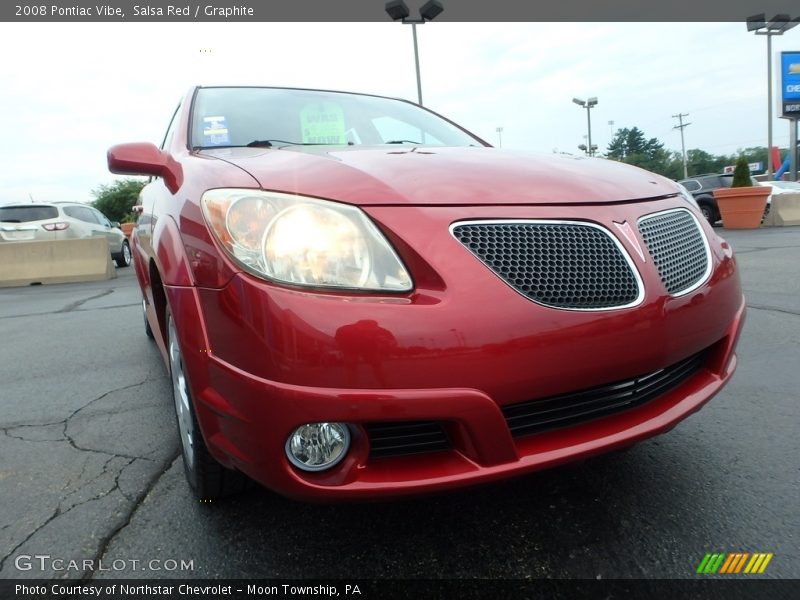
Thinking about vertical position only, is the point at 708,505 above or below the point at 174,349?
below

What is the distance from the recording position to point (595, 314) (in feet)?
4.33

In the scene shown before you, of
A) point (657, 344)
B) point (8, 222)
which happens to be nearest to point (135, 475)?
point (657, 344)

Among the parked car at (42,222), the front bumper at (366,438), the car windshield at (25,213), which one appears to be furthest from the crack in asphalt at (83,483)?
the car windshield at (25,213)

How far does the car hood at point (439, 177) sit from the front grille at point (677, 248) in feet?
Answer: 0.32

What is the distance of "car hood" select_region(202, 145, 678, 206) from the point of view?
4.51 feet

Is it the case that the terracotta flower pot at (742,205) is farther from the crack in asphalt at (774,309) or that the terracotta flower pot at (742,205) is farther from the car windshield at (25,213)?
the car windshield at (25,213)

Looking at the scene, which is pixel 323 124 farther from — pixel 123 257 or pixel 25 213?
pixel 123 257

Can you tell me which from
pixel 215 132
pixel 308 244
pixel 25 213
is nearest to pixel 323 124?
pixel 215 132

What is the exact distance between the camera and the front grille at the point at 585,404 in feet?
4.34

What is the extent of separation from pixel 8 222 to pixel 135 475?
37.7 feet

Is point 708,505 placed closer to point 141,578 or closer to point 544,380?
point 544,380

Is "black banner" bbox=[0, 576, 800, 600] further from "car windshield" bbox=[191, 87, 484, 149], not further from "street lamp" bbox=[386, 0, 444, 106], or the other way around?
"street lamp" bbox=[386, 0, 444, 106]

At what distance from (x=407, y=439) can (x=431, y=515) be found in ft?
1.65

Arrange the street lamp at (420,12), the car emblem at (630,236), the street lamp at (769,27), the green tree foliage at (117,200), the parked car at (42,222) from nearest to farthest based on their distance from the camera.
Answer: the car emblem at (630,236)
the parked car at (42,222)
the street lamp at (420,12)
the street lamp at (769,27)
the green tree foliage at (117,200)
